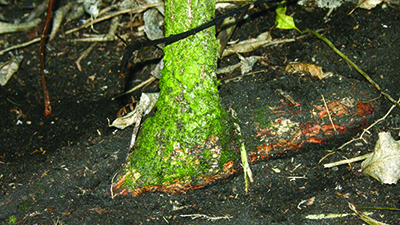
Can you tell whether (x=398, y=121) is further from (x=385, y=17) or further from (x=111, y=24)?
(x=111, y=24)

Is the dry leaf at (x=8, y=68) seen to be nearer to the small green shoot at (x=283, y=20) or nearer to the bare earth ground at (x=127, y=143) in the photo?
the bare earth ground at (x=127, y=143)

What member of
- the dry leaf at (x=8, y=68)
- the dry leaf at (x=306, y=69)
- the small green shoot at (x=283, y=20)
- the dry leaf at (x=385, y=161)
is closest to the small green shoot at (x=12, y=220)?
the dry leaf at (x=8, y=68)

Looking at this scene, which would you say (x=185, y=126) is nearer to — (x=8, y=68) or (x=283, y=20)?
(x=283, y=20)

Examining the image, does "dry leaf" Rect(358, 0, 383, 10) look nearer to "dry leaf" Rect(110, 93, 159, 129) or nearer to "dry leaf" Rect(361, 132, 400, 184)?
"dry leaf" Rect(361, 132, 400, 184)

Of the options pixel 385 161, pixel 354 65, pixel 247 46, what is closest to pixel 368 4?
pixel 354 65

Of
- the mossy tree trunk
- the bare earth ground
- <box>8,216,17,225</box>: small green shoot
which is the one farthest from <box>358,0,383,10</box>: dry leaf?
<box>8,216,17,225</box>: small green shoot

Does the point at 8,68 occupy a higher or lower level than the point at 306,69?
higher
